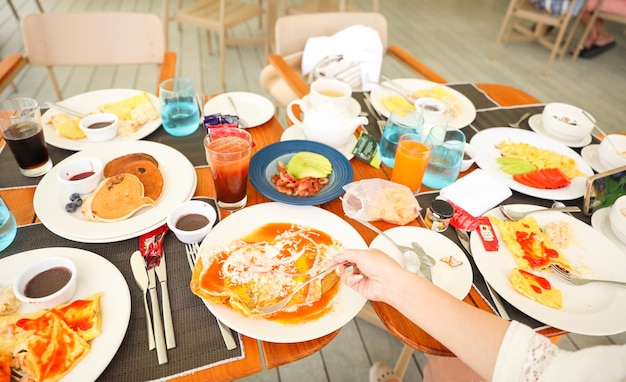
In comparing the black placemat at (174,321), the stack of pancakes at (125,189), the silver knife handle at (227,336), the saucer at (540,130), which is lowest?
the black placemat at (174,321)

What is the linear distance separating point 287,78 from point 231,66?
254 cm

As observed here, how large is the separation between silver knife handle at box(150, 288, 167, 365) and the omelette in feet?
0.29

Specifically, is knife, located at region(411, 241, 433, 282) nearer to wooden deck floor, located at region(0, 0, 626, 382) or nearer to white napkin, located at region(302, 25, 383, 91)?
white napkin, located at region(302, 25, 383, 91)

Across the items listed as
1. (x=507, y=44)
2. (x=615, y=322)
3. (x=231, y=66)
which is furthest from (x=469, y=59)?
(x=615, y=322)

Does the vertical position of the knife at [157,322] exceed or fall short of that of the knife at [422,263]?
it falls short

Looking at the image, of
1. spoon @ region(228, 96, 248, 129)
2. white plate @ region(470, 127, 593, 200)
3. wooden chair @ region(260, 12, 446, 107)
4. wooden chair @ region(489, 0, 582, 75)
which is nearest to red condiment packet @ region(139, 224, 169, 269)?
spoon @ region(228, 96, 248, 129)

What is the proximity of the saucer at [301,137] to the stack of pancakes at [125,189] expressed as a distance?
46 cm

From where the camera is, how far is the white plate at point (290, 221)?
74 centimetres

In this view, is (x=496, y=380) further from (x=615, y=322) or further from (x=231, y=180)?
(x=231, y=180)

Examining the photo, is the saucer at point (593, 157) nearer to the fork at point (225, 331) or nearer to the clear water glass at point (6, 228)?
the fork at point (225, 331)

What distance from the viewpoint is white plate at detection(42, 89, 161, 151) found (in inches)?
47.2

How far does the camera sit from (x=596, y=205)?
1107 millimetres

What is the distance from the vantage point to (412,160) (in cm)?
108

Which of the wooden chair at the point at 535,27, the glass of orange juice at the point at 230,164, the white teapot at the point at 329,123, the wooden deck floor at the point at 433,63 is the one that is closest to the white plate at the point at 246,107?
the white teapot at the point at 329,123
